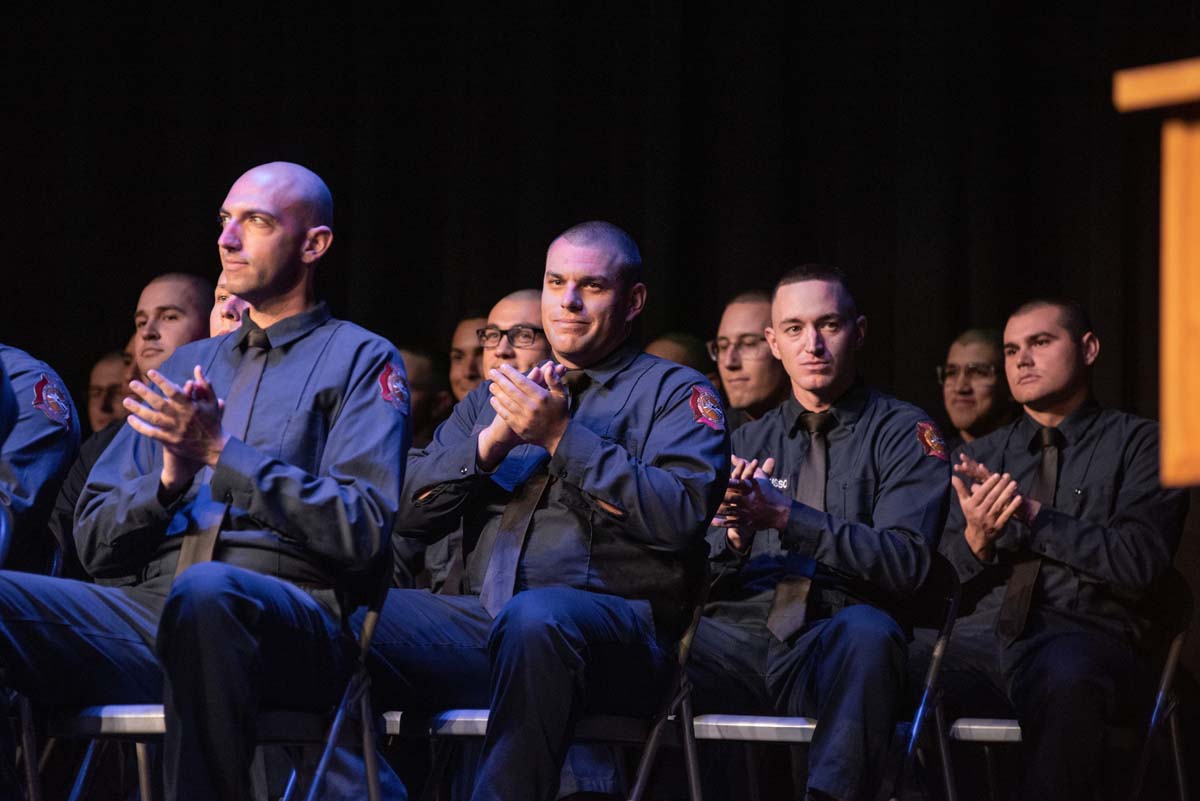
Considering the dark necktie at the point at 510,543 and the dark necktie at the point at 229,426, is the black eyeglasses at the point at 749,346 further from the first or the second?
the dark necktie at the point at 229,426

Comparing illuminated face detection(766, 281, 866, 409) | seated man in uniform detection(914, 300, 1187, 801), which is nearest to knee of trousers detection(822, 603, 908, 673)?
seated man in uniform detection(914, 300, 1187, 801)

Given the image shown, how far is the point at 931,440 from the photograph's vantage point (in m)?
3.56

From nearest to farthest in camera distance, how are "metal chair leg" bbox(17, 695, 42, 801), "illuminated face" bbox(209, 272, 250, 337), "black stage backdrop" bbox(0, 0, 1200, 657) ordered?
"metal chair leg" bbox(17, 695, 42, 801) < "illuminated face" bbox(209, 272, 250, 337) < "black stage backdrop" bbox(0, 0, 1200, 657)

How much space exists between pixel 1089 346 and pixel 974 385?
1.52ft

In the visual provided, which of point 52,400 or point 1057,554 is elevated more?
point 52,400

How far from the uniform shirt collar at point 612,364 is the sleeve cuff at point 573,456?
0.36 metres

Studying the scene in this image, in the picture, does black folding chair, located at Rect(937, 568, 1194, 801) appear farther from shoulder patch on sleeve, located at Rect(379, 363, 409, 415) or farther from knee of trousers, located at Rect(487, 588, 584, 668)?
shoulder patch on sleeve, located at Rect(379, 363, 409, 415)

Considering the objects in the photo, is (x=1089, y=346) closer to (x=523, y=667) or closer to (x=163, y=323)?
(x=523, y=667)

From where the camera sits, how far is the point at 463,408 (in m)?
3.55

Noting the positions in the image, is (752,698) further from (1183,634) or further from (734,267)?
(734,267)

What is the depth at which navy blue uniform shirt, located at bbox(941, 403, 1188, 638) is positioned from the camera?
140 inches

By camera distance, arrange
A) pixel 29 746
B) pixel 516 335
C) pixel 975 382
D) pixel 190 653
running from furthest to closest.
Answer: pixel 975 382 < pixel 516 335 < pixel 29 746 < pixel 190 653

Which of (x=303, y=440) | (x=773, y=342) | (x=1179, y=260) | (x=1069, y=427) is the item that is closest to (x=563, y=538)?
(x=303, y=440)

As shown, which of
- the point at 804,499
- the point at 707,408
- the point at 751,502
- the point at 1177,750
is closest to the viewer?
the point at 707,408
